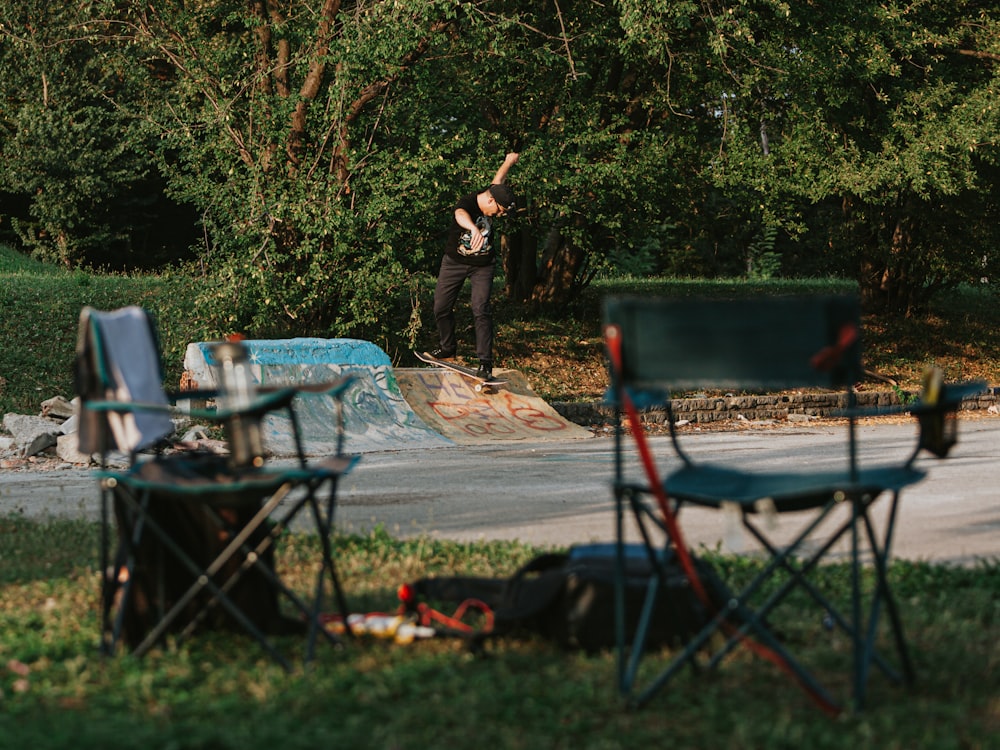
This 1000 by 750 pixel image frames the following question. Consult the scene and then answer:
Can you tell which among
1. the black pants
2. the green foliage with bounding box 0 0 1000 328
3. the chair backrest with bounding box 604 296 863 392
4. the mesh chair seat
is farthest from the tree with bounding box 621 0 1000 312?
the chair backrest with bounding box 604 296 863 392

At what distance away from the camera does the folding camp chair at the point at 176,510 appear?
14.3 ft

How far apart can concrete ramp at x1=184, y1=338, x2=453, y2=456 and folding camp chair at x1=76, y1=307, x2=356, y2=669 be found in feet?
24.8

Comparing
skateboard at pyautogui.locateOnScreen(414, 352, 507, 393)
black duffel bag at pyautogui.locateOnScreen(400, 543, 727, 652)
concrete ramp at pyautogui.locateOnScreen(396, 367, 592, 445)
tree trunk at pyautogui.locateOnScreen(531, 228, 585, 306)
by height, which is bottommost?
concrete ramp at pyautogui.locateOnScreen(396, 367, 592, 445)

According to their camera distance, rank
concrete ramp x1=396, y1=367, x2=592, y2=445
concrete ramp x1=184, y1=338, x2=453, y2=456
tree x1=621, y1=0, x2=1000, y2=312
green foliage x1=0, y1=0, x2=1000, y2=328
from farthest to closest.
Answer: tree x1=621, y1=0, x2=1000, y2=312 < green foliage x1=0, y1=0, x2=1000, y2=328 < concrete ramp x1=396, y1=367, x2=592, y2=445 < concrete ramp x1=184, y1=338, x2=453, y2=456

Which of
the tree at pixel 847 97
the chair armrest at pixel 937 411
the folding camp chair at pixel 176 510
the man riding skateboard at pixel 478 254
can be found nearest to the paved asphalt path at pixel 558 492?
the chair armrest at pixel 937 411

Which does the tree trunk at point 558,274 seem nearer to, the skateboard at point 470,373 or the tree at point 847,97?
the tree at point 847,97

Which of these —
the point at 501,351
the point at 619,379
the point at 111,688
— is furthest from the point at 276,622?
the point at 501,351

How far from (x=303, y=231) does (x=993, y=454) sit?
8.28 m

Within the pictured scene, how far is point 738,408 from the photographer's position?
1731 cm

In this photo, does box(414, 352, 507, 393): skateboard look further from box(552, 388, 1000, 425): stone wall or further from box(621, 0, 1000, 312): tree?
box(621, 0, 1000, 312): tree

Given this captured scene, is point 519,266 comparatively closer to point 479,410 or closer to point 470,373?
point 470,373

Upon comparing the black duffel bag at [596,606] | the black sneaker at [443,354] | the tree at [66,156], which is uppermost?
the tree at [66,156]

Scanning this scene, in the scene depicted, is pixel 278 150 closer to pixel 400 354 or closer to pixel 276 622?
Result: pixel 400 354

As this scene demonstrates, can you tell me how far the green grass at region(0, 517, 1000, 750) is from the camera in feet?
11.8
